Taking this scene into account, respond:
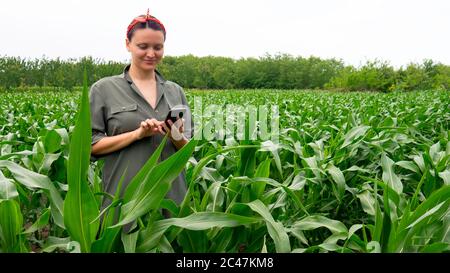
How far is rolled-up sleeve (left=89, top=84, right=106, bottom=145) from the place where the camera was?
208cm

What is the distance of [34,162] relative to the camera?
7.80 ft

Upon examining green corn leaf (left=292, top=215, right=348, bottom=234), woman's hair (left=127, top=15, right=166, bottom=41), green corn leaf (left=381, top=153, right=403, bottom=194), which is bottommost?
green corn leaf (left=292, top=215, right=348, bottom=234)

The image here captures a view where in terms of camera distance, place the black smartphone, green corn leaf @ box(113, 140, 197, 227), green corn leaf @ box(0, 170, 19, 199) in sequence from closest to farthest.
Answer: green corn leaf @ box(113, 140, 197, 227)
green corn leaf @ box(0, 170, 19, 199)
the black smartphone

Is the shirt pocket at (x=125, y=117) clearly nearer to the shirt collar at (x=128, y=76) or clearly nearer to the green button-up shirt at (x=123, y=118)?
the green button-up shirt at (x=123, y=118)

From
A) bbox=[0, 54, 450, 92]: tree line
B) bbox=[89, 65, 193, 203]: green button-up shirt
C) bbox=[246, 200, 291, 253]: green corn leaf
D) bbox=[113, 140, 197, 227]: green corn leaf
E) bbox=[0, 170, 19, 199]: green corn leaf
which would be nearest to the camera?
bbox=[113, 140, 197, 227]: green corn leaf

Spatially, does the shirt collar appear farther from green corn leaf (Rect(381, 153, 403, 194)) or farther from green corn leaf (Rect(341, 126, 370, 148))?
green corn leaf (Rect(341, 126, 370, 148))

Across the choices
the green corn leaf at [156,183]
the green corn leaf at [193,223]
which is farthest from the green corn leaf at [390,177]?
the green corn leaf at [156,183]

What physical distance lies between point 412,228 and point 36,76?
131 feet

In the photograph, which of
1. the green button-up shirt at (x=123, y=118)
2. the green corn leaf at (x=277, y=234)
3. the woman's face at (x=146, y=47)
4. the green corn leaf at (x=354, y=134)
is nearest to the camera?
the green corn leaf at (x=277, y=234)

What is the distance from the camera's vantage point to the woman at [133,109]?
2.01 m

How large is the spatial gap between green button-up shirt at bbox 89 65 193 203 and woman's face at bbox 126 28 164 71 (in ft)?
0.48

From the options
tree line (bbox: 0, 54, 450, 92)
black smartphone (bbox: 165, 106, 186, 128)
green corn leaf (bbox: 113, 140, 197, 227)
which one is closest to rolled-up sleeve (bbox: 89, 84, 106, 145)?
black smartphone (bbox: 165, 106, 186, 128)
